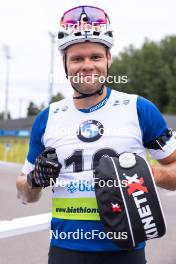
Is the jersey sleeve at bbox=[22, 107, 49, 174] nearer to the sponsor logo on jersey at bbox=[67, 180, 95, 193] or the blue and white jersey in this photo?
the blue and white jersey

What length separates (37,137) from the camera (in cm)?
229

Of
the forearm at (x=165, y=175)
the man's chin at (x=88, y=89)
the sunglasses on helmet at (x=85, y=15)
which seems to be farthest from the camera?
the sunglasses on helmet at (x=85, y=15)

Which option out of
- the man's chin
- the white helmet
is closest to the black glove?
the man's chin

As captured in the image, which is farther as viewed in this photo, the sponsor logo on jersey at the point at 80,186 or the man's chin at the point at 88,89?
the man's chin at the point at 88,89

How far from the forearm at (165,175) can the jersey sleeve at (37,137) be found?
2.19 ft

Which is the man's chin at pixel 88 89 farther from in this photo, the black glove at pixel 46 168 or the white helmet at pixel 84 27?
the black glove at pixel 46 168

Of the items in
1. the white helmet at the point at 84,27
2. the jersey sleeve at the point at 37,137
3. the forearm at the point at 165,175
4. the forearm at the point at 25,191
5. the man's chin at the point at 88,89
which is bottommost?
the forearm at the point at 25,191

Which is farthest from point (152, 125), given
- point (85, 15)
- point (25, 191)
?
point (25, 191)

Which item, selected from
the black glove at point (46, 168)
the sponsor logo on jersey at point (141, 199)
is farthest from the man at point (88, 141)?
the sponsor logo on jersey at point (141, 199)

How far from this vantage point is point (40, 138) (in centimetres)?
229

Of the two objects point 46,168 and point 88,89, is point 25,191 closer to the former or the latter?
point 46,168

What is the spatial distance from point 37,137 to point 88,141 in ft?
1.16

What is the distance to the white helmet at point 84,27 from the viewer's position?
2158mm

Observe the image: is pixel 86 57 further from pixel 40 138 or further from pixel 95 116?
pixel 40 138
